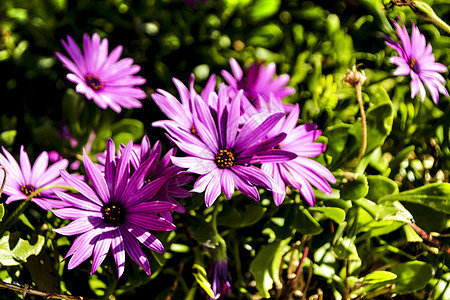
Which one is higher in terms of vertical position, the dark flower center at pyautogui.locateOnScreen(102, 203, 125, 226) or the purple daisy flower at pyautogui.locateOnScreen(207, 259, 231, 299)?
the dark flower center at pyautogui.locateOnScreen(102, 203, 125, 226)

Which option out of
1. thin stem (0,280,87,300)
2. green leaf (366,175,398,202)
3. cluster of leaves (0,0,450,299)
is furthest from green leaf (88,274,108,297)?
green leaf (366,175,398,202)

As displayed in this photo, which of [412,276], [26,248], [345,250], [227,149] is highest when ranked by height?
[227,149]

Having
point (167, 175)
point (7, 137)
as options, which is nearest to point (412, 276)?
point (167, 175)

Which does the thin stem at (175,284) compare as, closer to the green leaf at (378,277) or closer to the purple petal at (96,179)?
the purple petal at (96,179)

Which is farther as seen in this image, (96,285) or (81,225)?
(96,285)

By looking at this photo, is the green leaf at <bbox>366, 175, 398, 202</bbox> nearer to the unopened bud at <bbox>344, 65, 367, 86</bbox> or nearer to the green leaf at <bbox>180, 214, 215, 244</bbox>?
the unopened bud at <bbox>344, 65, 367, 86</bbox>

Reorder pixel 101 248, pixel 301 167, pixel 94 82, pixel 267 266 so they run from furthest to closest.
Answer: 1. pixel 94 82
2. pixel 267 266
3. pixel 301 167
4. pixel 101 248

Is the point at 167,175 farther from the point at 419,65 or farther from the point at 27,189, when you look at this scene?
the point at 419,65
